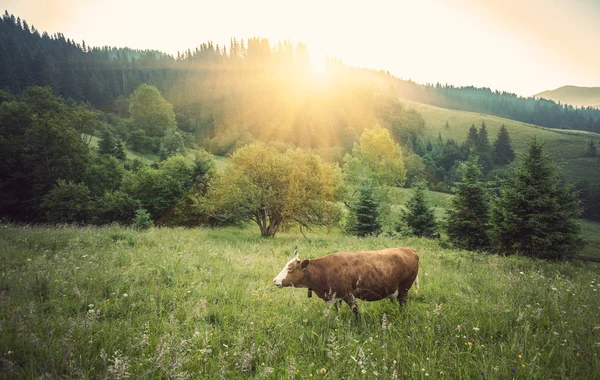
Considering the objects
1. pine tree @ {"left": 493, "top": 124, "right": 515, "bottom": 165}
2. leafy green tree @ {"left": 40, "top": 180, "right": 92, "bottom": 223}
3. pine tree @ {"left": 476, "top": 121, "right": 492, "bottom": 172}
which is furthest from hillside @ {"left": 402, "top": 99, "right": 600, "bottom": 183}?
leafy green tree @ {"left": 40, "top": 180, "right": 92, "bottom": 223}

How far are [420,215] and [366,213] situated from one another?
16.2 feet

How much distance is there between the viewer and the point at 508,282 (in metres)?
7.90

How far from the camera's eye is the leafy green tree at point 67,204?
94.8 ft

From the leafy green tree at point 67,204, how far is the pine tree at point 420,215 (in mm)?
33056

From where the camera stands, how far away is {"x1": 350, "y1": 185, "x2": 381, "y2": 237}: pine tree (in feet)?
88.7

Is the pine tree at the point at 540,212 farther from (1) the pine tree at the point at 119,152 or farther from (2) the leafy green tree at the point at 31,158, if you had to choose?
(1) the pine tree at the point at 119,152

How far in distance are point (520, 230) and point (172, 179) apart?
34756mm

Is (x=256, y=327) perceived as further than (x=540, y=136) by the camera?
No

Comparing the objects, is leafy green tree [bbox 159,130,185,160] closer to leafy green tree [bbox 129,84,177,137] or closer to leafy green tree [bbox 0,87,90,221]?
leafy green tree [bbox 129,84,177,137]

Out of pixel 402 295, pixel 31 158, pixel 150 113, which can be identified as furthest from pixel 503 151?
pixel 31 158

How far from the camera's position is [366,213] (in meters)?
27.4

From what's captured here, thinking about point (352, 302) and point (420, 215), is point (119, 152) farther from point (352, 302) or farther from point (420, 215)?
point (352, 302)

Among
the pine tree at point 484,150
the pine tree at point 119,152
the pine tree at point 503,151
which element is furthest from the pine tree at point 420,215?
the pine tree at point 503,151

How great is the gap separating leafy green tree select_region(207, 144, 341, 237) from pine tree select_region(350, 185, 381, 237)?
3.36 meters
